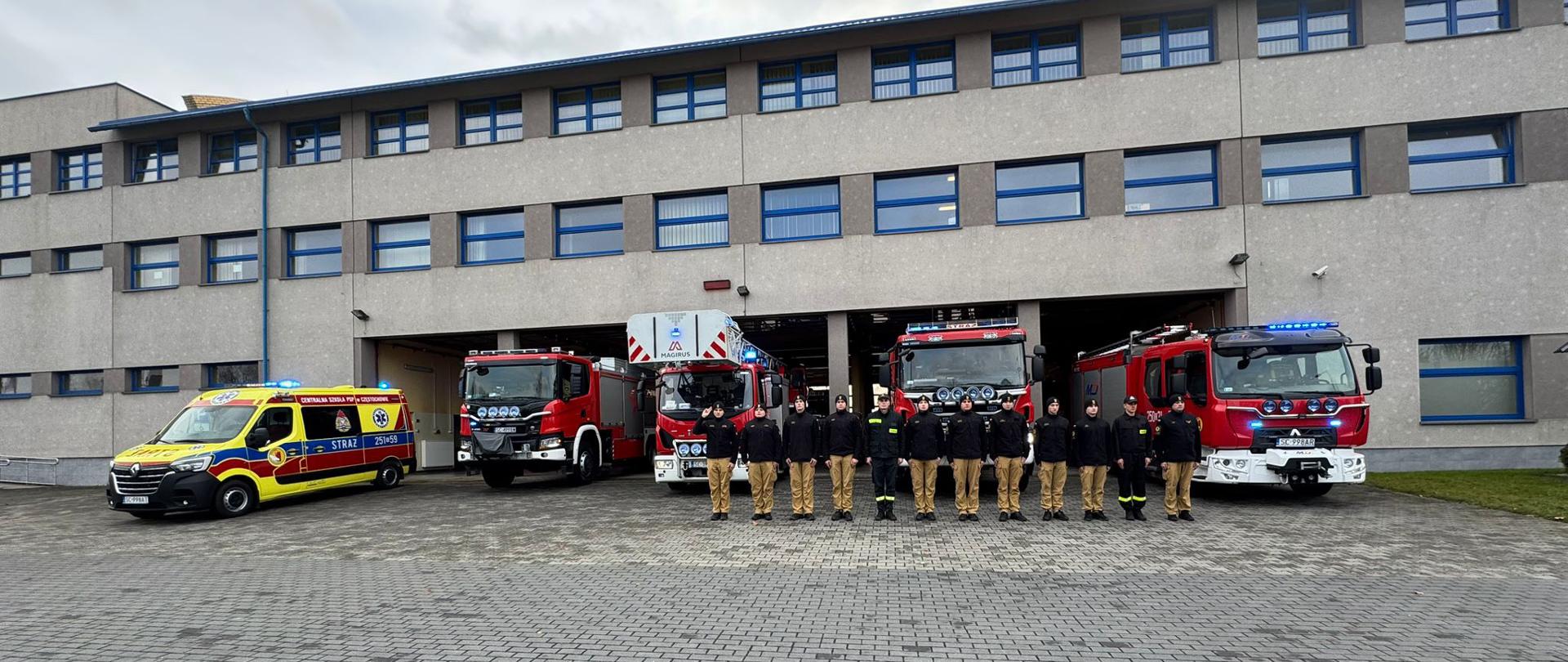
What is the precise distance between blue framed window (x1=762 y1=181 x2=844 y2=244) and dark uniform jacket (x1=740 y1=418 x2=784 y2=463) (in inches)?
275

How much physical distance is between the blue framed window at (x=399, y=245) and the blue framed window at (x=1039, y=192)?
13.0m

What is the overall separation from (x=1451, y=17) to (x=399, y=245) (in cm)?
2197

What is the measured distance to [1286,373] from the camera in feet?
35.8

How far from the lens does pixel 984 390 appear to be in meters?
11.5

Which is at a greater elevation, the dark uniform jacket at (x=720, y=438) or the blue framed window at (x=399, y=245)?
the blue framed window at (x=399, y=245)

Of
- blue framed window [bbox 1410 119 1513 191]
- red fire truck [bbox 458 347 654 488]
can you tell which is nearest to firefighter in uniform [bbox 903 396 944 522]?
red fire truck [bbox 458 347 654 488]

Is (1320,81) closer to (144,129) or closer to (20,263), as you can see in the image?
(144,129)

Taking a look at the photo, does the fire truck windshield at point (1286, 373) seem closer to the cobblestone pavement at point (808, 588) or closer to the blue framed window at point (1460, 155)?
the cobblestone pavement at point (808, 588)

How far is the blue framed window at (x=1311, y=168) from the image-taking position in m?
15.1

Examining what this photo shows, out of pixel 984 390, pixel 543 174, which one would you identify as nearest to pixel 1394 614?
pixel 984 390

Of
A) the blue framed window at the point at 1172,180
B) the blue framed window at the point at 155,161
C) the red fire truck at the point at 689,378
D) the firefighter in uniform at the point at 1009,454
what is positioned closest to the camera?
the firefighter in uniform at the point at 1009,454

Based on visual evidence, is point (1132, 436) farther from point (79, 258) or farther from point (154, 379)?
point (79, 258)

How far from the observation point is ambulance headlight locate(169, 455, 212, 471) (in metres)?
11.7

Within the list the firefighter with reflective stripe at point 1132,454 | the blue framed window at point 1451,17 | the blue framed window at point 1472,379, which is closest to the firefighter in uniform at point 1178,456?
the firefighter with reflective stripe at point 1132,454
